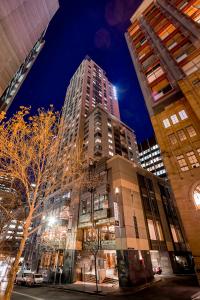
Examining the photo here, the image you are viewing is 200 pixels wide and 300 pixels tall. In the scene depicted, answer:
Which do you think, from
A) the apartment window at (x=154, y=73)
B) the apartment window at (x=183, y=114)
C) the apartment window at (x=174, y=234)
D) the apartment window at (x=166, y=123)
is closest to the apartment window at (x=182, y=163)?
the apartment window at (x=166, y=123)

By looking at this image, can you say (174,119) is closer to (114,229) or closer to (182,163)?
(182,163)

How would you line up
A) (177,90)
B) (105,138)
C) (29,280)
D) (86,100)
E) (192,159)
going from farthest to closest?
(86,100)
(105,138)
(177,90)
(29,280)
(192,159)

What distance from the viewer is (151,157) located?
9294cm

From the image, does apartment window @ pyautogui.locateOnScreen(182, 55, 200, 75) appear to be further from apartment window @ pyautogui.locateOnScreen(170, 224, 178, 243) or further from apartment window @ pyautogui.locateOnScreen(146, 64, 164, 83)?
apartment window @ pyautogui.locateOnScreen(170, 224, 178, 243)

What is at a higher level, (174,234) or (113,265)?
(174,234)

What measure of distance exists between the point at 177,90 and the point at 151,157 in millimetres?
73505

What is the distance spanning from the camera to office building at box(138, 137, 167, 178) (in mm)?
84244

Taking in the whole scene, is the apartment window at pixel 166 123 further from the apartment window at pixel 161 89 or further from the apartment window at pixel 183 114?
the apartment window at pixel 161 89

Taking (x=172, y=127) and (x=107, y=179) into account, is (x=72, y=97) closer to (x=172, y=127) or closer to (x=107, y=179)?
(x=107, y=179)

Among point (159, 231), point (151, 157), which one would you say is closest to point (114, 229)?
point (159, 231)

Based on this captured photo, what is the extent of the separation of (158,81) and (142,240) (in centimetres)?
2606

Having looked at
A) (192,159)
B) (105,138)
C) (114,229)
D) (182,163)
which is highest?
(105,138)

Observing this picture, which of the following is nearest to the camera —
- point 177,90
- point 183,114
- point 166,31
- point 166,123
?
point 183,114

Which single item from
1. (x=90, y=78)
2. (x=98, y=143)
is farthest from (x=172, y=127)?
(x=90, y=78)
